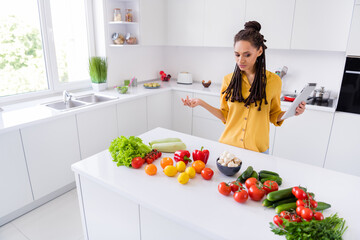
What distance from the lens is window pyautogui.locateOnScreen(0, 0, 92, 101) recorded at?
8.41 feet

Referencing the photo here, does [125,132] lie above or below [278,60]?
below

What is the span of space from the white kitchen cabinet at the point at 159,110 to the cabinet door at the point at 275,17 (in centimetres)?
149

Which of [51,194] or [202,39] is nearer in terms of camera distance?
[51,194]

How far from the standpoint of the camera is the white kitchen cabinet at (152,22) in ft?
11.2

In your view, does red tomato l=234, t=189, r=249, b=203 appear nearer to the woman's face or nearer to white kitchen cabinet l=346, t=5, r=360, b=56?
the woman's face

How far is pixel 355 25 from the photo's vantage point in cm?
232

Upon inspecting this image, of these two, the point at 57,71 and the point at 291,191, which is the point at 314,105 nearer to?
the point at 291,191

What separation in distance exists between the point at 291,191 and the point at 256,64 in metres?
0.84

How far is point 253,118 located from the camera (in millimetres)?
1680

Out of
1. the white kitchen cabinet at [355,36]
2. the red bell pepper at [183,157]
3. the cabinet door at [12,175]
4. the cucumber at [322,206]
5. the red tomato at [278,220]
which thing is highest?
the white kitchen cabinet at [355,36]

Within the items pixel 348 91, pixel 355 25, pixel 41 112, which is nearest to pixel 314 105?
pixel 348 91

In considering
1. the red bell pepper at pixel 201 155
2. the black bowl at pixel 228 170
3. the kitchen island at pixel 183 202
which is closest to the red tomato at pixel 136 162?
the kitchen island at pixel 183 202

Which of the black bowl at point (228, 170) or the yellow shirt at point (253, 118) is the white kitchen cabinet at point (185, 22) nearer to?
the yellow shirt at point (253, 118)

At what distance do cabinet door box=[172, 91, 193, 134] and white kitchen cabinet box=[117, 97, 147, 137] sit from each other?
1.85ft
